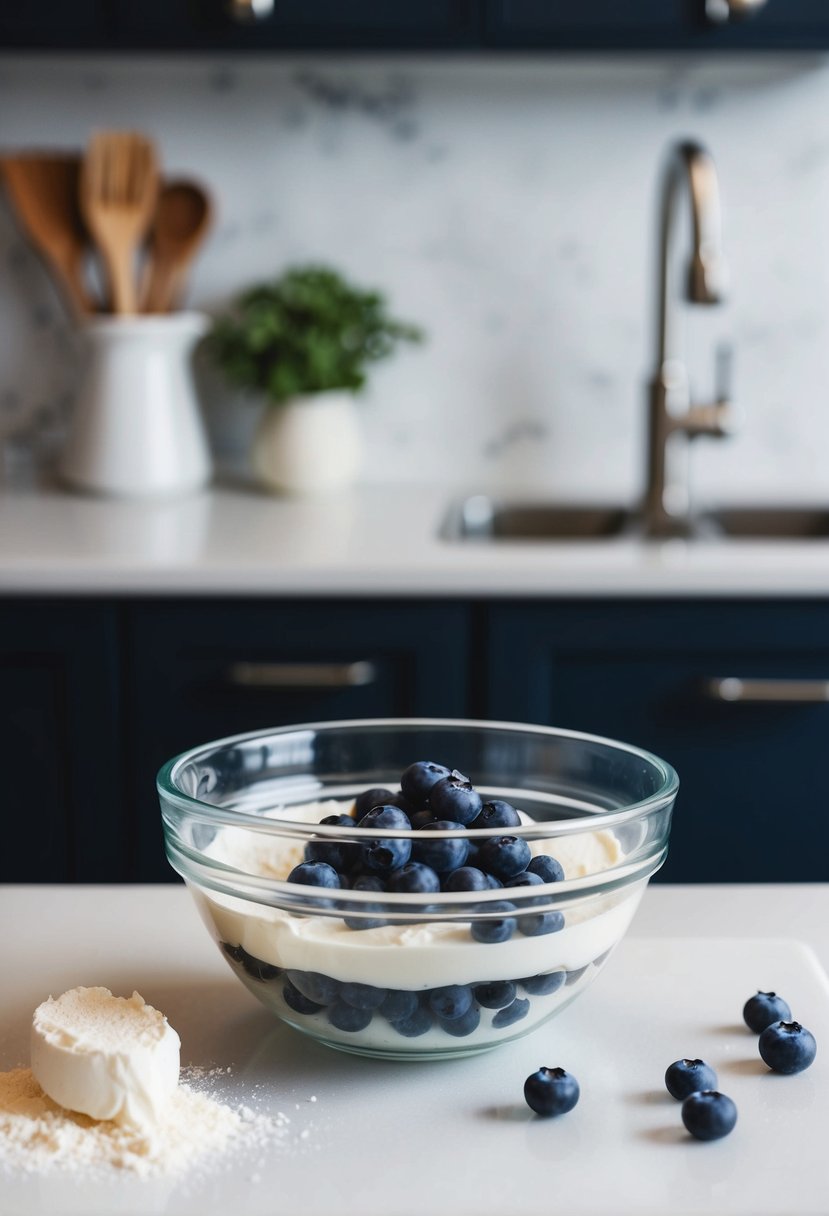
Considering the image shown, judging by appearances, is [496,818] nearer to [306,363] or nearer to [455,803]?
[455,803]

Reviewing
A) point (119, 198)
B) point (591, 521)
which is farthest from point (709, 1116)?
point (119, 198)

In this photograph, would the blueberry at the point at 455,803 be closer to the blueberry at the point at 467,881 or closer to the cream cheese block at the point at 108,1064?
the blueberry at the point at 467,881

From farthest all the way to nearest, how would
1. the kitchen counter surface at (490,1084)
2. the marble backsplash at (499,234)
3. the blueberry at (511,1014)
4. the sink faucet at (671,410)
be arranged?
the marble backsplash at (499,234) < the sink faucet at (671,410) < the blueberry at (511,1014) < the kitchen counter surface at (490,1084)

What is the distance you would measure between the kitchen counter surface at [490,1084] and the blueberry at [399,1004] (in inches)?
1.9

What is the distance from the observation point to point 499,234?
2498 mm

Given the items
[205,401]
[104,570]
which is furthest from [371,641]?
[205,401]

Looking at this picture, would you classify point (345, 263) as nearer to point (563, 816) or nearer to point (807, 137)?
point (807, 137)

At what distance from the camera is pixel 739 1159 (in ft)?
2.35

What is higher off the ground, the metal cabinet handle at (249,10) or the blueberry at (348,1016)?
the metal cabinet handle at (249,10)

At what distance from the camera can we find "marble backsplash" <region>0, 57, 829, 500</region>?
8.02 feet

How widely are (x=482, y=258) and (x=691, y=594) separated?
0.88 meters

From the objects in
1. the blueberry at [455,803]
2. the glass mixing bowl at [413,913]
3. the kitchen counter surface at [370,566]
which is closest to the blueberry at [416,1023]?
the glass mixing bowl at [413,913]

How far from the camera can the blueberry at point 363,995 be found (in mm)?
763

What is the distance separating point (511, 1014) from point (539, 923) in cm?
6
